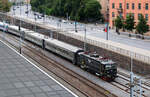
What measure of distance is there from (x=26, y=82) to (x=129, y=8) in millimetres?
46838

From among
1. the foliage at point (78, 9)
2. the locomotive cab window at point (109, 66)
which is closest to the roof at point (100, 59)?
the locomotive cab window at point (109, 66)

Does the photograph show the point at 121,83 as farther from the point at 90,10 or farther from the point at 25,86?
the point at 90,10

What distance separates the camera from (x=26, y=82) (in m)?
31.6

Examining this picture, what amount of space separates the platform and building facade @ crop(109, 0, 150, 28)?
115ft

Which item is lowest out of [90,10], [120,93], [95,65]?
[120,93]

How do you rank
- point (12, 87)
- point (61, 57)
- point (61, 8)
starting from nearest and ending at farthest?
point (12, 87) < point (61, 57) < point (61, 8)

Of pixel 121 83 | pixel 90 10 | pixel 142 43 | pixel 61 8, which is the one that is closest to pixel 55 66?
pixel 121 83

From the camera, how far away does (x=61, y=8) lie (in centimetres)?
10775

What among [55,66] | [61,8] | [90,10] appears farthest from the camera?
[61,8]

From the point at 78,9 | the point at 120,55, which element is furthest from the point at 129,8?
the point at 120,55

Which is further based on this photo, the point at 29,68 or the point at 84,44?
the point at 84,44

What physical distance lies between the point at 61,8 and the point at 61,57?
60.8 metres

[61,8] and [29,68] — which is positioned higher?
[61,8]

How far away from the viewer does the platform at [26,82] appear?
91.7 feet
